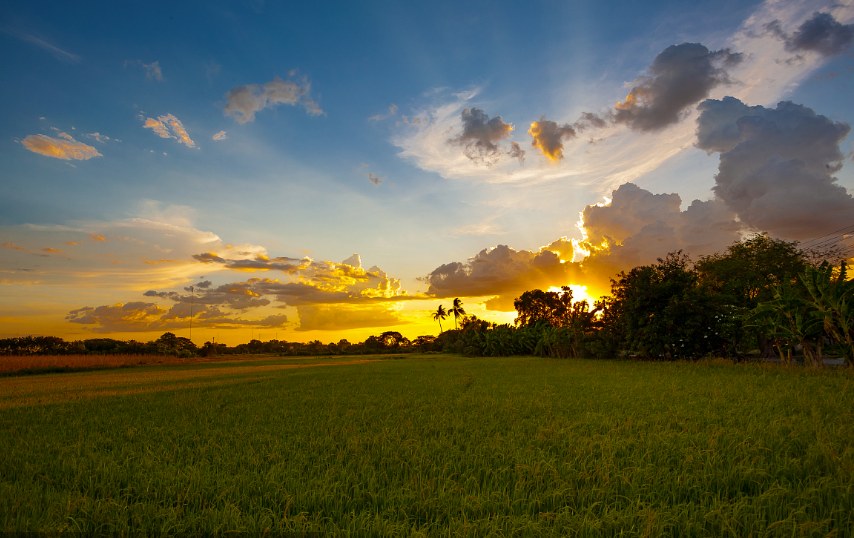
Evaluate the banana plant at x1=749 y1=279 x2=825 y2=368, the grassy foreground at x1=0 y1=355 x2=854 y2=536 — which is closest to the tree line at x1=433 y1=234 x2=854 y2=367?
the banana plant at x1=749 y1=279 x2=825 y2=368

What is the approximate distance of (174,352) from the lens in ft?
189

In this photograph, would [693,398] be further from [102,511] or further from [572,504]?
[102,511]

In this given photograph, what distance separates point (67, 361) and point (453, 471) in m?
49.6

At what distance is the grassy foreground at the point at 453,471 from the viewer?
357 cm

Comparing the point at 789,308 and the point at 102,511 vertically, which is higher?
the point at 789,308

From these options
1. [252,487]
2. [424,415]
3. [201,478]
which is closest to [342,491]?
[252,487]

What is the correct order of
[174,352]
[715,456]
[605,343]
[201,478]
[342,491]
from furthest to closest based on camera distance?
[174,352], [605,343], [715,456], [201,478], [342,491]

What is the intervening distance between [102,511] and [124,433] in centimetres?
465

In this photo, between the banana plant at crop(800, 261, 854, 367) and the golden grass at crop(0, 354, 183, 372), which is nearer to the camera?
the banana plant at crop(800, 261, 854, 367)

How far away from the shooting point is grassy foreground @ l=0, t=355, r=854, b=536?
11.7ft

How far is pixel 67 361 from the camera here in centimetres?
3809

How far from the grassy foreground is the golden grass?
115 feet

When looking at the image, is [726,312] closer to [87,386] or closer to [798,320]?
[798,320]

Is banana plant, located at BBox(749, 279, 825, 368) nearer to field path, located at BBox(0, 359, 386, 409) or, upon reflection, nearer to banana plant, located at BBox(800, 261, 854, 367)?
banana plant, located at BBox(800, 261, 854, 367)
